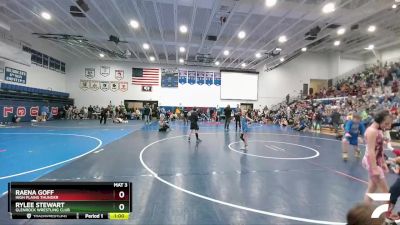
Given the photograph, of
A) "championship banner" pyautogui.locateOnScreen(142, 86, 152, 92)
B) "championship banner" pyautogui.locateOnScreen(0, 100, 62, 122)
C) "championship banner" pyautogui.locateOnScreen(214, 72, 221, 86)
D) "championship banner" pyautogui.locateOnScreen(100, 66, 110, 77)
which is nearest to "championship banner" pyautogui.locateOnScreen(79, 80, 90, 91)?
"championship banner" pyautogui.locateOnScreen(100, 66, 110, 77)

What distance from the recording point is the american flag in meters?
30.7

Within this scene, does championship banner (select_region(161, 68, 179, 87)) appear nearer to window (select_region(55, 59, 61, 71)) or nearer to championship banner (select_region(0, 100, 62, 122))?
window (select_region(55, 59, 61, 71))

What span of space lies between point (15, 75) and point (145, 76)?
13.7 metres

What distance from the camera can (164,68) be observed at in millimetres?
31266

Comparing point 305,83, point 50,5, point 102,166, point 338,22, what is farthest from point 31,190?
point 305,83

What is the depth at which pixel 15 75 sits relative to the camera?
64.7 feet

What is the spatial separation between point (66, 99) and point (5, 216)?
90.5 ft

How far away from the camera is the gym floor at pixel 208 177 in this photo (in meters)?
4.03

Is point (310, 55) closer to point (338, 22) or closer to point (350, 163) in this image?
point (338, 22)

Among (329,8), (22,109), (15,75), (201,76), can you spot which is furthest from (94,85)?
(329,8)

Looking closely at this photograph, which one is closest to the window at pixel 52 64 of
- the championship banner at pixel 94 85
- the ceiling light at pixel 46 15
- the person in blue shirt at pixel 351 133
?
the championship banner at pixel 94 85

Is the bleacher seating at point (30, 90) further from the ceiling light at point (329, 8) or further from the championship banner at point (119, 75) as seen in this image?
the ceiling light at point (329, 8)

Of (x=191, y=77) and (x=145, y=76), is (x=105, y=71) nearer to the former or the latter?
(x=145, y=76)
